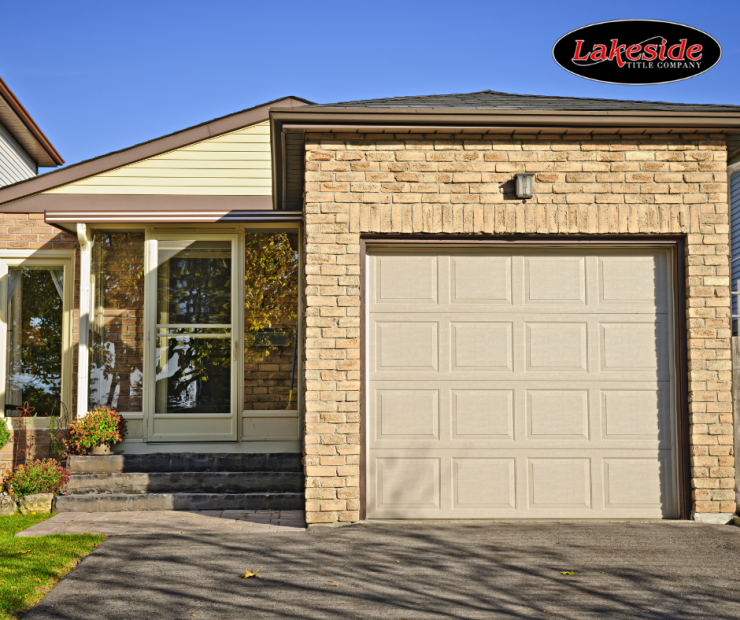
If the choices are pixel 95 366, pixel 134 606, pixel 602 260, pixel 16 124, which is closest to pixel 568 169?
pixel 602 260

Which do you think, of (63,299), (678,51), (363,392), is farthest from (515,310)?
(63,299)

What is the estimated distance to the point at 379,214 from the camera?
21.1 feet

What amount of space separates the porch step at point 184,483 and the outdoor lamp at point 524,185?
3755mm

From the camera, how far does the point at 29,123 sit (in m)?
12.0

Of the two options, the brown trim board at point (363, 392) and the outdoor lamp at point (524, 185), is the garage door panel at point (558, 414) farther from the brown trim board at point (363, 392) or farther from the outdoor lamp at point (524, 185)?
the outdoor lamp at point (524, 185)

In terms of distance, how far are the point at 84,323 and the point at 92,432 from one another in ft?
4.33

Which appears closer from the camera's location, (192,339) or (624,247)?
→ (624,247)

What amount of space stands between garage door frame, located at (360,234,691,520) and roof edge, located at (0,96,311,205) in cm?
398

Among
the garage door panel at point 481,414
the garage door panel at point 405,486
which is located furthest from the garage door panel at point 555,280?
the garage door panel at point 405,486

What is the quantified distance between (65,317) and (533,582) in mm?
7231

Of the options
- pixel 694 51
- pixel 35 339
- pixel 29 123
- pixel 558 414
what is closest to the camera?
pixel 558 414

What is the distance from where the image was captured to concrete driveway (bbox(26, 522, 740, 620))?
13.5 feet

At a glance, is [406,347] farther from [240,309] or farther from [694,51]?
[694,51]

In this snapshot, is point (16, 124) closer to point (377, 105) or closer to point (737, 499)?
point (377, 105)
